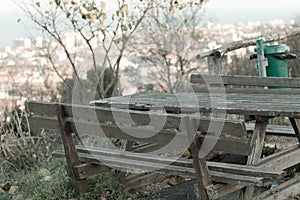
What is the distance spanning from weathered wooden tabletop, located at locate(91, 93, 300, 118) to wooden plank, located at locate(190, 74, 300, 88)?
0.22m

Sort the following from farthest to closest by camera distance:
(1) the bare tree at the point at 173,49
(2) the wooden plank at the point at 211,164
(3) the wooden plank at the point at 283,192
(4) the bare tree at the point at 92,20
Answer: (1) the bare tree at the point at 173,49, (4) the bare tree at the point at 92,20, (3) the wooden plank at the point at 283,192, (2) the wooden plank at the point at 211,164

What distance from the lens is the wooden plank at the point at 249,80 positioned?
488 cm

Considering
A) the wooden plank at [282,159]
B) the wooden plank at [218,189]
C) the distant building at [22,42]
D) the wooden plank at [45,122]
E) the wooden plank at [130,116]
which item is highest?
the distant building at [22,42]

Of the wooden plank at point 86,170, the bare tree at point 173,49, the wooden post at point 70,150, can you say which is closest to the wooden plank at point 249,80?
the wooden plank at point 86,170

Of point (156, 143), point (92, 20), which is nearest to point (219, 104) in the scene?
point (156, 143)

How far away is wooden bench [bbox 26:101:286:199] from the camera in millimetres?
3504

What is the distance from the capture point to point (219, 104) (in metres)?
4.10

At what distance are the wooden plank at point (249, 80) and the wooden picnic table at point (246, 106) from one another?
0.64 ft

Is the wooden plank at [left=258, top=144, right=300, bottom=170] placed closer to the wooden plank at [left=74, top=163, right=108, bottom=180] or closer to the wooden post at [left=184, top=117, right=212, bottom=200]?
the wooden post at [left=184, top=117, right=212, bottom=200]

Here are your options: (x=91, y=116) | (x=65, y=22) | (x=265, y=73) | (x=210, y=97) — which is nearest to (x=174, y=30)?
(x=65, y=22)

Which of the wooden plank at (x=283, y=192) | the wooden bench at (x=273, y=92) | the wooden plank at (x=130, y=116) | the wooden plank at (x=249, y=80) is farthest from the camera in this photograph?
the wooden plank at (x=249, y=80)

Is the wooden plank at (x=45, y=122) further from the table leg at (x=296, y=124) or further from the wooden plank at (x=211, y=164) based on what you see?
the table leg at (x=296, y=124)

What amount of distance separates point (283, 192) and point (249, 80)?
1277 millimetres

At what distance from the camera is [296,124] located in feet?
15.1
